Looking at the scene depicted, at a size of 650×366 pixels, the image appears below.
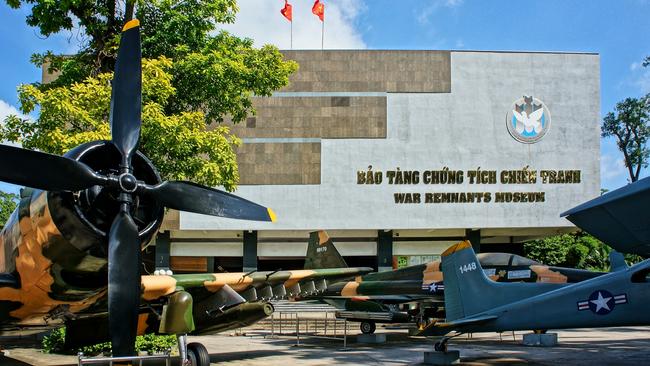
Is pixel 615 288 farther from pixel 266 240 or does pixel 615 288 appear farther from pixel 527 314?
pixel 266 240

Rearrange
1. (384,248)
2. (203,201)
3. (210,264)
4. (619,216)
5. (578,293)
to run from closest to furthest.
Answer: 1. (619,216)
2. (203,201)
3. (578,293)
4. (384,248)
5. (210,264)

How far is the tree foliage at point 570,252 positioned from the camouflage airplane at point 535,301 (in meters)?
27.2

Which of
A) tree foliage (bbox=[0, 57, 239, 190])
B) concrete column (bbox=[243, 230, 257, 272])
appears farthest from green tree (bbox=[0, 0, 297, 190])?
concrete column (bbox=[243, 230, 257, 272])

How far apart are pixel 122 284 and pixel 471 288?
7.94 meters

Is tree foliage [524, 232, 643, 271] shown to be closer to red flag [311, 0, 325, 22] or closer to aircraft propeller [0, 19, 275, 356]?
red flag [311, 0, 325, 22]

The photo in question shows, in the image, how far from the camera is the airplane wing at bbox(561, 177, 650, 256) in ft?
19.8

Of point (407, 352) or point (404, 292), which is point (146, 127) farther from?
point (404, 292)

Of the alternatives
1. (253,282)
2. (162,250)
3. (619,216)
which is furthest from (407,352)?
(162,250)

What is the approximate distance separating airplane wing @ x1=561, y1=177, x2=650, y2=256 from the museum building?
28.3m

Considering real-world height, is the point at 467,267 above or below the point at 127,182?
below

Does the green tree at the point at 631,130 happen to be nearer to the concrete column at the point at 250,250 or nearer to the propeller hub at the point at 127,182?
the concrete column at the point at 250,250

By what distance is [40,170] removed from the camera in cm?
633

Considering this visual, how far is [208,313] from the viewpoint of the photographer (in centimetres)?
1020

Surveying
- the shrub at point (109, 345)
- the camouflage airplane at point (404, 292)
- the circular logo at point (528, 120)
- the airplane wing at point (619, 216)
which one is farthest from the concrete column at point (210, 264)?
the airplane wing at point (619, 216)
